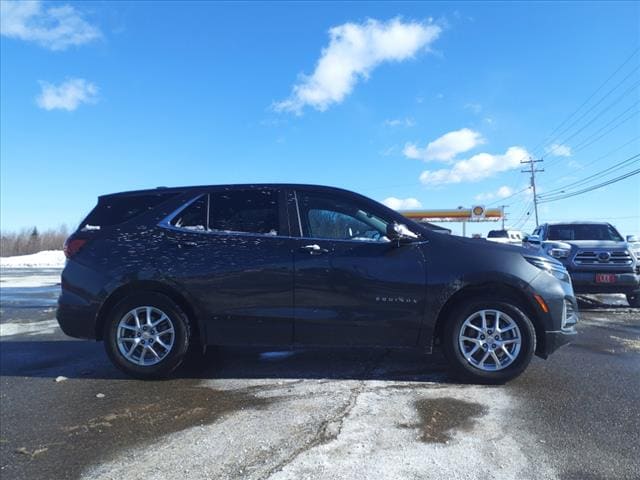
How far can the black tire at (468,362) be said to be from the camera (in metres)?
4.22

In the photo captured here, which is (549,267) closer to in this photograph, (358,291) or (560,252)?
(358,291)

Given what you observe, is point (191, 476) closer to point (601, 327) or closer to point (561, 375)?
point (561, 375)

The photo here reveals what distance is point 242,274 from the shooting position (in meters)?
4.43

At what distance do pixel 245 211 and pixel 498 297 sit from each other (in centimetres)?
253

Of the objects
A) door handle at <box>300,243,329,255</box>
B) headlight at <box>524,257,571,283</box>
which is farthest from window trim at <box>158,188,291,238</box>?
headlight at <box>524,257,571,283</box>

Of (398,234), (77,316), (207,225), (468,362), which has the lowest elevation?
(468,362)

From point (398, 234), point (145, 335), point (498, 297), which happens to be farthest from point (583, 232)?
point (145, 335)

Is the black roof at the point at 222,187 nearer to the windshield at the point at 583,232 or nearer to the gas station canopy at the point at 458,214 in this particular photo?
the windshield at the point at 583,232

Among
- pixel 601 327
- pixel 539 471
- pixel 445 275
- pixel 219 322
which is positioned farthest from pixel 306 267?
pixel 601 327

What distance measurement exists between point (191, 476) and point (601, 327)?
6781 mm

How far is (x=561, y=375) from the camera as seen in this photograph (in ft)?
14.9

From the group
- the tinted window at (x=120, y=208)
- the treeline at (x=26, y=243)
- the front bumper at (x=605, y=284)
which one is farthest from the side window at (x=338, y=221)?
the treeline at (x=26, y=243)

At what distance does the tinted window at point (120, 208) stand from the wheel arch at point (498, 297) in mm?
2951

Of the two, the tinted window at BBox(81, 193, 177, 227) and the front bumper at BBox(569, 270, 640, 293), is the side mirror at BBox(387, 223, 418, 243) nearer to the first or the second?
the tinted window at BBox(81, 193, 177, 227)
